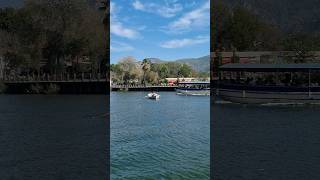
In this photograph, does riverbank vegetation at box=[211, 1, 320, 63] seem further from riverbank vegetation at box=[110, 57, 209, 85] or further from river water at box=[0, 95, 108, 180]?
riverbank vegetation at box=[110, 57, 209, 85]

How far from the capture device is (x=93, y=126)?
52.5m

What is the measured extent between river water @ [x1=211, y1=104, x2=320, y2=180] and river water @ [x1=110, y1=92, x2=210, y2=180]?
5.78 feet

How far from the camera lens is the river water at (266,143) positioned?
27.0m

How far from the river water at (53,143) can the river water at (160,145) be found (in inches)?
69.8

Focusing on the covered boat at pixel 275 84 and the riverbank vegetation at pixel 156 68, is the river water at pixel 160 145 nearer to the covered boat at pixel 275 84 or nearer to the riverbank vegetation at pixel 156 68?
the riverbank vegetation at pixel 156 68

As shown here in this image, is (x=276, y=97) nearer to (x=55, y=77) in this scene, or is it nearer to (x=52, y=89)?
(x=52, y=89)

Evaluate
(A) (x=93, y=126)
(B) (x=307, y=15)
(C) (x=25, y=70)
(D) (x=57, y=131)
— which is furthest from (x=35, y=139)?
(B) (x=307, y=15)

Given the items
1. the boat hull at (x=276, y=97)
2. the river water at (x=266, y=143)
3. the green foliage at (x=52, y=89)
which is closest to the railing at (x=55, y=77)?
the green foliage at (x=52, y=89)

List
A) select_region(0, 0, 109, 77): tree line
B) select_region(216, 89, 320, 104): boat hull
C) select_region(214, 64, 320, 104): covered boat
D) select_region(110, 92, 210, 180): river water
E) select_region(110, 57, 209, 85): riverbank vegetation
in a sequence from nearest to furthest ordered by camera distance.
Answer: select_region(110, 57, 209, 85): riverbank vegetation
select_region(110, 92, 210, 180): river water
select_region(216, 89, 320, 104): boat hull
select_region(214, 64, 320, 104): covered boat
select_region(0, 0, 109, 77): tree line

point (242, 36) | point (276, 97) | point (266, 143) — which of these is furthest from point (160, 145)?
point (242, 36)

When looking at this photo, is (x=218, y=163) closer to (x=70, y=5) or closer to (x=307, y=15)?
(x=70, y=5)

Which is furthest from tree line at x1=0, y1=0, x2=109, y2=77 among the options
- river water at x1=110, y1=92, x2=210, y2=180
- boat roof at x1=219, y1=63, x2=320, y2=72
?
boat roof at x1=219, y1=63, x2=320, y2=72

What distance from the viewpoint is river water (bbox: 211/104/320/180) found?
2697 cm

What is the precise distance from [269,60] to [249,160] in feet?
272
